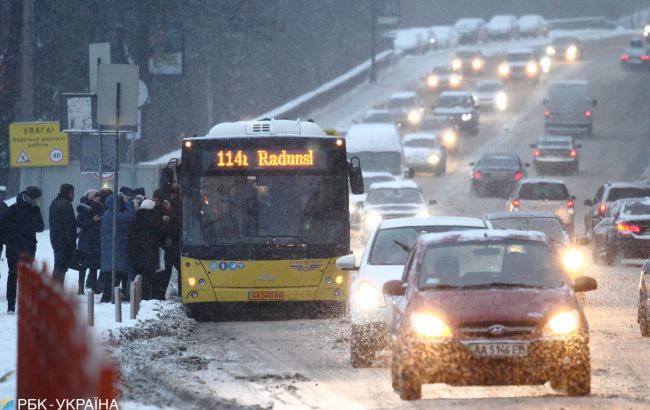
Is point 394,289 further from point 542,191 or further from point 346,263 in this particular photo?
point 542,191

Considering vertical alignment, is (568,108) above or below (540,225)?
above

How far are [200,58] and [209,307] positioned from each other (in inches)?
1673

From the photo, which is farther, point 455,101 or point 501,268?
point 455,101

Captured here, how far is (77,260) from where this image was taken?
20656 millimetres

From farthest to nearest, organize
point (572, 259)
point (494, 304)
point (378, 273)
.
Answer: point (572, 259), point (378, 273), point (494, 304)

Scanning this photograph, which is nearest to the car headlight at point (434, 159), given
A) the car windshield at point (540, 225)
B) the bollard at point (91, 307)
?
the car windshield at point (540, 225)

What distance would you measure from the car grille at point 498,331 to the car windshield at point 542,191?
24435mm

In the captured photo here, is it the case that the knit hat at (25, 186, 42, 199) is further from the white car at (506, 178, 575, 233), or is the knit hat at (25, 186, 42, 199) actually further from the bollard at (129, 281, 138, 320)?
the white car at (506, 178, 575, 233)

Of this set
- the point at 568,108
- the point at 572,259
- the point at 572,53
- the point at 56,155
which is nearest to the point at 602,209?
the point at 572,259

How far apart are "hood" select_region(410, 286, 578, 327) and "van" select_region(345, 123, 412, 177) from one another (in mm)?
31233

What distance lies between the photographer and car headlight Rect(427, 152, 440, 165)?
55.2 meters

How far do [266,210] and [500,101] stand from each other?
58462 millimetres

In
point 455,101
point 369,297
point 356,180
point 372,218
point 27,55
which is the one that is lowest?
point 372,218

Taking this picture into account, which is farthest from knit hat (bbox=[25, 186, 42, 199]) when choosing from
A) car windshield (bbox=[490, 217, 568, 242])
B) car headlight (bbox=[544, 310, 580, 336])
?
car headlight (bbox=[544, 310, 580, 336])
